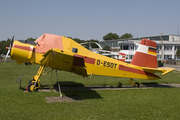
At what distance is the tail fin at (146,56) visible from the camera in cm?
1170

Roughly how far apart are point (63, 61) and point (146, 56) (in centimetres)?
629

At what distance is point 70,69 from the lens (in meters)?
9.30

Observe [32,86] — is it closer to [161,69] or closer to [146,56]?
[146,56]

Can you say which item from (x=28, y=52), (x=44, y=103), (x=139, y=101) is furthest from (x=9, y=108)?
(x=139, y=101)

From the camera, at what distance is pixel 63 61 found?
8430mm

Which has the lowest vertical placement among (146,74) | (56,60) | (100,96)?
(100,96)

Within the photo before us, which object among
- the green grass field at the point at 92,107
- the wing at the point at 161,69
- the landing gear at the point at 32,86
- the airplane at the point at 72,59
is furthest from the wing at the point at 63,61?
the wing at the point at 161,69

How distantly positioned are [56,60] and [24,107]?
261 cm

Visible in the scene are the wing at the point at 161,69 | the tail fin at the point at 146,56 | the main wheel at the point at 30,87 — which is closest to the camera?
the main wheel at the point at 30,87

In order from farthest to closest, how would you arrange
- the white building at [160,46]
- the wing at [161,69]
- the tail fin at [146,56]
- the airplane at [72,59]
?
the white building at [160,46], the tail fin at [146,56], the wing at [161,69], the airplane at [72,59]

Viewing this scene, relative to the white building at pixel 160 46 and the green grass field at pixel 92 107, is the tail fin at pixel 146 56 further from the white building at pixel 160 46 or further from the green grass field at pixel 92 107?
the white building at pixel 160 46

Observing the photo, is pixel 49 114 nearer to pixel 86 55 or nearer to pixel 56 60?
pixel 56 60

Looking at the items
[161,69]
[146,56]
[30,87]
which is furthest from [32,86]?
[161,69]

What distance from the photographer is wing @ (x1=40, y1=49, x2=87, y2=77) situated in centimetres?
772
